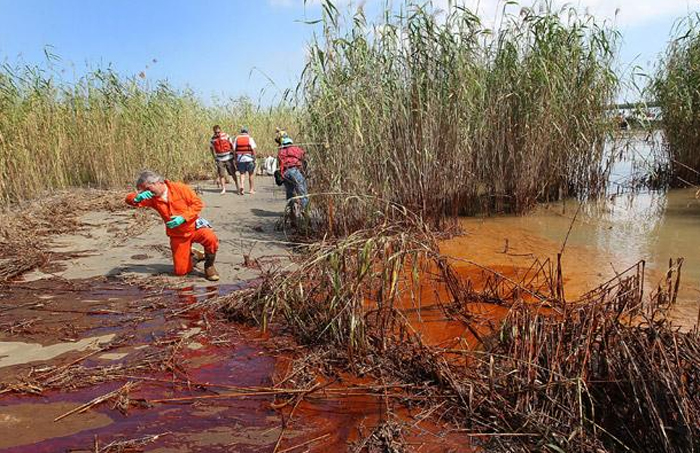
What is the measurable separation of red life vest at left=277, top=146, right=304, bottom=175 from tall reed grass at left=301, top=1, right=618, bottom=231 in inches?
40.4

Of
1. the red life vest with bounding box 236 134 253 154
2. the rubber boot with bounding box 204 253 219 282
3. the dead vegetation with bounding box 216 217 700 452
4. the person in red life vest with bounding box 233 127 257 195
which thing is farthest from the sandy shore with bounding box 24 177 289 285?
the red life vest with bounding box 236 134 253 154

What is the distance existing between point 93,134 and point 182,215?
20.3 feet

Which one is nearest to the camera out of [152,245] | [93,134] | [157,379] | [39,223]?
[157,379]

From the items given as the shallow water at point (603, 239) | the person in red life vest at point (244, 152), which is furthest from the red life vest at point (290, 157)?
the person in red life vest at point (244, 152)

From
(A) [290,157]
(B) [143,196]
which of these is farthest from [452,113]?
(B) [143,196]

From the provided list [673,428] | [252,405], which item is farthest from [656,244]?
[252,405]

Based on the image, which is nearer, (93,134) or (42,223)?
(42,223)

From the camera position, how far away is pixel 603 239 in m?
5.91

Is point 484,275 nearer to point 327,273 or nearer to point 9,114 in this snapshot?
point 327,273

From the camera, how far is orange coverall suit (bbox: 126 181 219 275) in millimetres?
4410

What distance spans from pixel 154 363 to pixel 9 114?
6.39 meters

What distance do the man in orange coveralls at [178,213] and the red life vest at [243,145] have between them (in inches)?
224

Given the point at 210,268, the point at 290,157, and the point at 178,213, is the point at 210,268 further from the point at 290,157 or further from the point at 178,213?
the point at 290,157

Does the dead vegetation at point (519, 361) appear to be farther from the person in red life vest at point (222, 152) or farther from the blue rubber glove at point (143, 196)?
the person in red life vest at point (222, 152)
